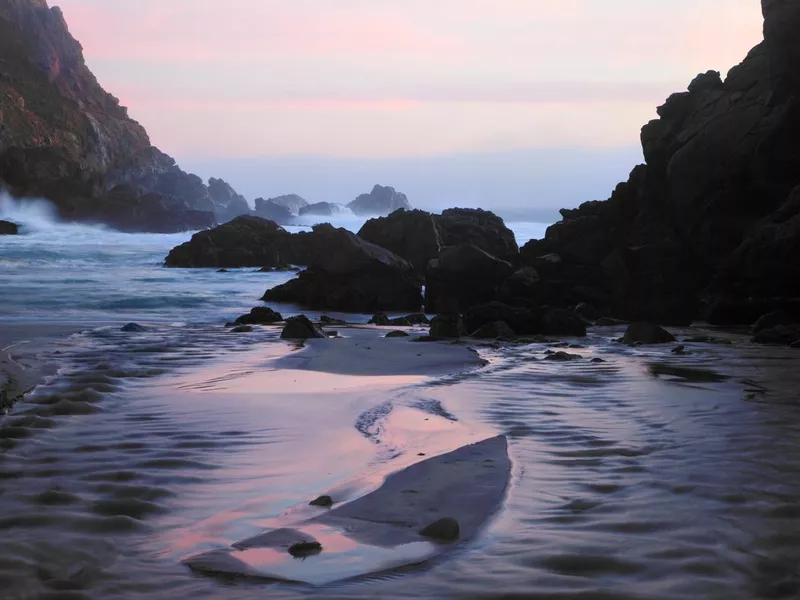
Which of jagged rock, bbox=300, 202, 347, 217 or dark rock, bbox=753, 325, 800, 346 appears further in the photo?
jagged rock, bbox=300, 202, 347, 217

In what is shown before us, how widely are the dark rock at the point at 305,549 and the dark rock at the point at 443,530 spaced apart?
0.47 m

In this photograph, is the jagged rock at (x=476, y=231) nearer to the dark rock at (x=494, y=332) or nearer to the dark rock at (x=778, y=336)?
the dark rock at (x=494, y=332)

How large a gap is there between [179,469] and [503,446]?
1.99m

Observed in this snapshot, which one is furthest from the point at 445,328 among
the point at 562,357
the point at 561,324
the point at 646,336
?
the point at 562,357

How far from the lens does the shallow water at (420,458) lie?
114 inches

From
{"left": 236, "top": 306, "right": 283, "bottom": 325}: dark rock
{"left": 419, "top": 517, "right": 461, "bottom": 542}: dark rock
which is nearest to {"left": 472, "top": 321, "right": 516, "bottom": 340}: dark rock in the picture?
{"left": 236, "top": 306, "right": 283, "bottom": 325}: dark rock

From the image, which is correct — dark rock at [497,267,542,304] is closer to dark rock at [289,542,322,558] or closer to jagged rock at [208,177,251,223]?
dark rock at [289,542,322,558]

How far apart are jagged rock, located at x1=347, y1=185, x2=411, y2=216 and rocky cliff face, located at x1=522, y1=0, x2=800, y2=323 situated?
5550 inches

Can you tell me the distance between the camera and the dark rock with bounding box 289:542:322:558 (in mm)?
3188

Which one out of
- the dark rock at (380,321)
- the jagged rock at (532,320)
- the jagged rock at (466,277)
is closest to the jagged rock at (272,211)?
the jagged rock at (466,277)

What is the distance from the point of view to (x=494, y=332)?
42.6ft

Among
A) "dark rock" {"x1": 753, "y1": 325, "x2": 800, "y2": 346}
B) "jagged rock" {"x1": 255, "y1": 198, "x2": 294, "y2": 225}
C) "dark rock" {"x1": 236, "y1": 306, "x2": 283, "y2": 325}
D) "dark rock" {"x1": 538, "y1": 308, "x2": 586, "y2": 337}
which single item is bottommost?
"dark rock" {"x1": 236, "y1": 306, "x2": 283, "y2": 325}

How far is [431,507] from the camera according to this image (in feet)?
12.6

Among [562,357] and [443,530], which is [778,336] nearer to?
[562,357]
